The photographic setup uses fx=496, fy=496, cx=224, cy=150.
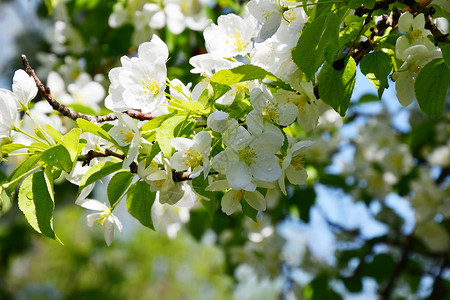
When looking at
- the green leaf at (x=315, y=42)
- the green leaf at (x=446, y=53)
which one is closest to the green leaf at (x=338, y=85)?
the green leaf at (x=315, y=42)

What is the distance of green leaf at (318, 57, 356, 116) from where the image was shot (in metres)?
0.84

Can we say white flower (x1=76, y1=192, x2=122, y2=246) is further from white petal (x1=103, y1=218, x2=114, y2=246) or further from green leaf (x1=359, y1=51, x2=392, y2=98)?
green leaf (x1=359, y1=51, x2=392, y2=98)

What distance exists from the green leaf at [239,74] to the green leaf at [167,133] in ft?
0.31

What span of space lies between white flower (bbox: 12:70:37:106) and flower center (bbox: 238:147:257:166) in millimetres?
408

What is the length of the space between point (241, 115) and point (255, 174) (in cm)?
12

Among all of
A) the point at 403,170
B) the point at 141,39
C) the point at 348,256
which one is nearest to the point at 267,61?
the point at 141,39

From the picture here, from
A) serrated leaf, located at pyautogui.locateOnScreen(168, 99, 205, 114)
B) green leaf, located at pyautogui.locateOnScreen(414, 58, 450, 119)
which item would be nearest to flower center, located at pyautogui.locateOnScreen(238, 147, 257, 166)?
serrated leaf, located at pyautogui.locateOnScreen(168, 99, 205, 114)

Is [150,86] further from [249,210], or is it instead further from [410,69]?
[410,69]

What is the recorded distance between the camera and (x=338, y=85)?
2.78ft

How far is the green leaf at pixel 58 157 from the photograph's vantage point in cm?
80

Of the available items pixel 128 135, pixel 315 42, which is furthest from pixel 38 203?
pixel 315 42

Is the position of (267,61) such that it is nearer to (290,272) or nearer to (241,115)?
(241,115)

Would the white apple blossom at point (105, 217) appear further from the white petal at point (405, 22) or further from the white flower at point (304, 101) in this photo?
the white petal at point (405, 22)

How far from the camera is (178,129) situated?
80cm
